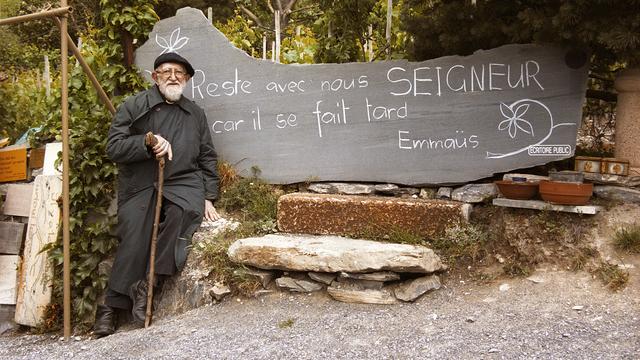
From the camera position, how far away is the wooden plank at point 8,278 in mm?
5168

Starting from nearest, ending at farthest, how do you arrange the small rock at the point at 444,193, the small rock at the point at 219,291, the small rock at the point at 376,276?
the small rock at the point at 376,276
the small rock at the point at 219,291
the small rock at the point at 444,193

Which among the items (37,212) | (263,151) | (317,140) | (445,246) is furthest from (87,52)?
(445,246)

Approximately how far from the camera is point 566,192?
3822mm

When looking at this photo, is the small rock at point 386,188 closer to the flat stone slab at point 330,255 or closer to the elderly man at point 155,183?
the flat stone slab at point 330,255

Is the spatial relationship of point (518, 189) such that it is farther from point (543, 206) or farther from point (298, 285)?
point (298, 285)

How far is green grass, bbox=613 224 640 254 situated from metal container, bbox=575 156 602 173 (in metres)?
0.56

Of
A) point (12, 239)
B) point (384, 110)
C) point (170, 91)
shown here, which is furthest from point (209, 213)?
point (12, 239)

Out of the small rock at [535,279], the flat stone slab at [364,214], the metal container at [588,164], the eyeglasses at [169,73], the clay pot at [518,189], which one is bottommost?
the small rock at [535,279]

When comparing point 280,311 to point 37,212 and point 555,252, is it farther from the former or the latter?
point 37,212

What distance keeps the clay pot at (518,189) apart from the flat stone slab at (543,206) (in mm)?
61

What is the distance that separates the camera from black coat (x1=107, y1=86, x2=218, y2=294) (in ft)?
14.7

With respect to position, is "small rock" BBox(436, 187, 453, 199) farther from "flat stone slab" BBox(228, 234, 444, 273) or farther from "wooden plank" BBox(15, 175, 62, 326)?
"wooden plank" BBox(15, 175, 62, 326)

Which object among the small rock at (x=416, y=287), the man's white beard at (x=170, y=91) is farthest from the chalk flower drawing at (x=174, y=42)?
the small rock at (x=416, y=287)

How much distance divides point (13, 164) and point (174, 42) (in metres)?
2.27
